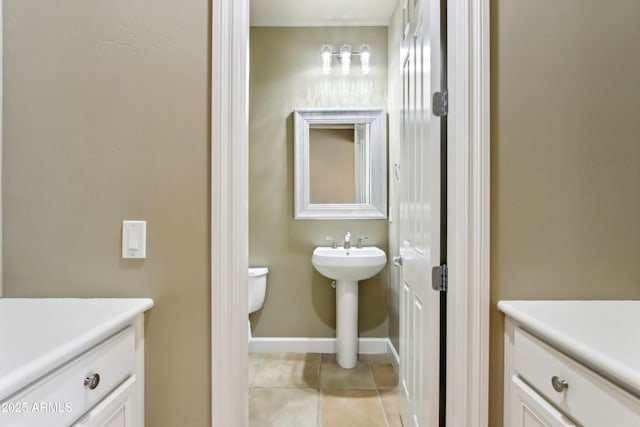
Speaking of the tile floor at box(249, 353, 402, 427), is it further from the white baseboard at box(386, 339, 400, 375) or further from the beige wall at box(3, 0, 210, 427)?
the beige wall at box(3, 0, 210, 427)

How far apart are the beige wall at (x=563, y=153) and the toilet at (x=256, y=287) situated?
184 centimetres

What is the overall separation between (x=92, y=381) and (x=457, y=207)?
1.12 meters

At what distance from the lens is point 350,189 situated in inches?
109

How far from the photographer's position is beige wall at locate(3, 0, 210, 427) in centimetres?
109

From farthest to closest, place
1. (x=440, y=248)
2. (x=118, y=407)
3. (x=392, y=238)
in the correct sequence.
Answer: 1. (x=392, y=238)
2. (x=440, y=248)
3. (x=118, y=407)

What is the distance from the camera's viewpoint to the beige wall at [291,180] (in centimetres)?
275

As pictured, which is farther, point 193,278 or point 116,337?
point 193,278

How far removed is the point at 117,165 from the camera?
3.60 ft

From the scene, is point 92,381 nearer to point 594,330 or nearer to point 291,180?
point 594,330

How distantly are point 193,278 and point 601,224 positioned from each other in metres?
1.32

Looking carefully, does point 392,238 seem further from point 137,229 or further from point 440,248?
point 137,229

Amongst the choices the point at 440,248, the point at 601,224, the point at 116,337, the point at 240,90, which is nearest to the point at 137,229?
the point at 116,337

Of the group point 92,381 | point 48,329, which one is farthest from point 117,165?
point 92,381

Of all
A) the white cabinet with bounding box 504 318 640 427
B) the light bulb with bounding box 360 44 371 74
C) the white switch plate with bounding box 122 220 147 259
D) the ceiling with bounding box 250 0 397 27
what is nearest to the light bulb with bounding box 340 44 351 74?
the light bulb with bounding box 360 44 371 74
